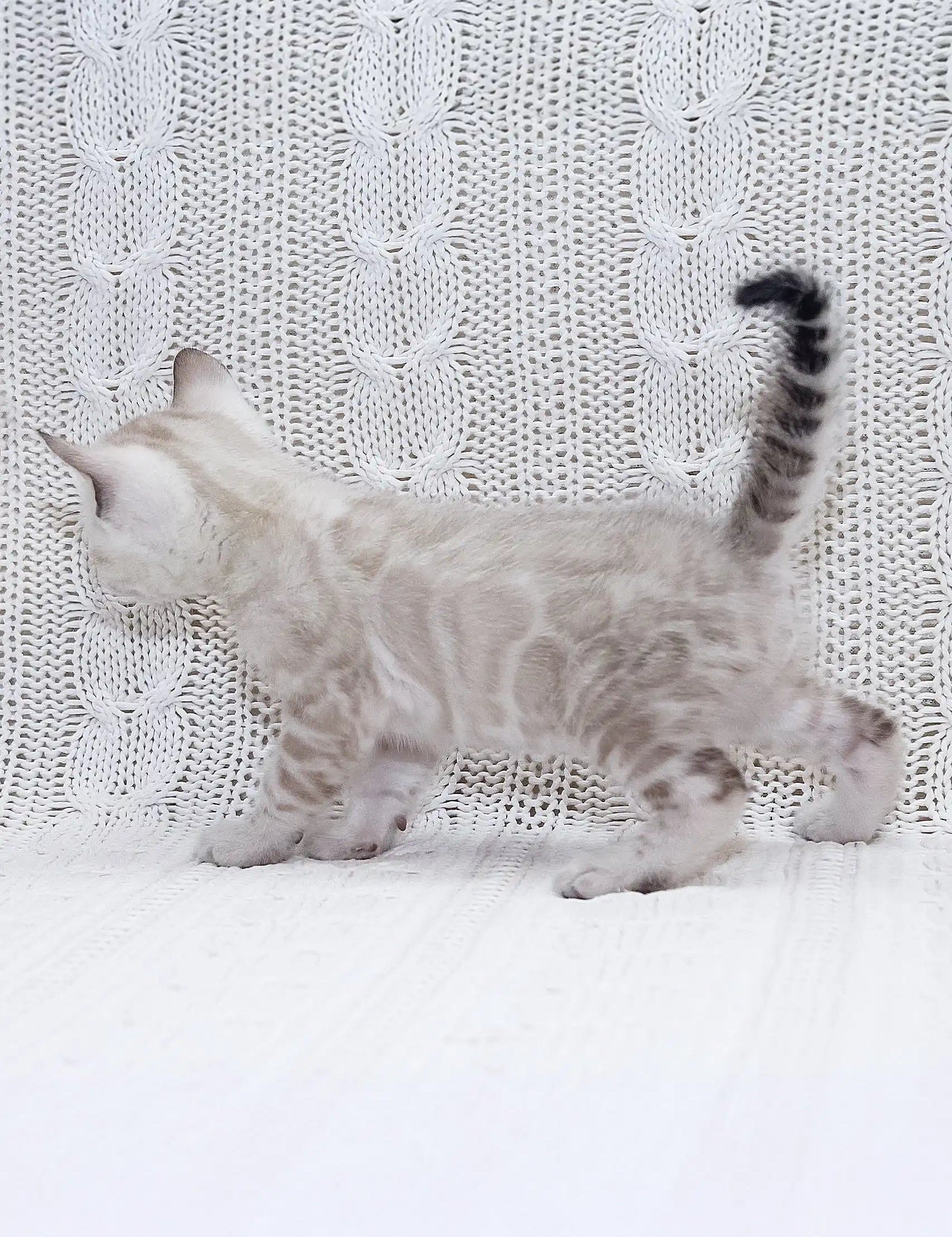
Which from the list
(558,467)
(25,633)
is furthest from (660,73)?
(25,633)

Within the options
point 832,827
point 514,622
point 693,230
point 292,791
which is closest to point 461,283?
point 693,230

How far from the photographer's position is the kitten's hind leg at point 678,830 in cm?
121

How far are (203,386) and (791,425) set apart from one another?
661 millimetres

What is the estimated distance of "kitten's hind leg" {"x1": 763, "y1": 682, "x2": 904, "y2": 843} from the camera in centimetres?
133

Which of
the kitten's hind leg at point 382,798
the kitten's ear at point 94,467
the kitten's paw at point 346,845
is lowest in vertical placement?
the kitten's paw at point 346,845

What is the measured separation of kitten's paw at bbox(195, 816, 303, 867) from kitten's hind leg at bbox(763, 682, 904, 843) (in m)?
0.51

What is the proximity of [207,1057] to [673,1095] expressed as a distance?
0.29 metres

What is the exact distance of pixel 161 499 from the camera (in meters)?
1.32

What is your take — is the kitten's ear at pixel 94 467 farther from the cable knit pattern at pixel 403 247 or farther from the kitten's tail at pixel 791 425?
the kitten's tail at pixel 791 425

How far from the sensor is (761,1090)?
2.48 ft

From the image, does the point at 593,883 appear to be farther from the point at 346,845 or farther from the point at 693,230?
the point at 693,230

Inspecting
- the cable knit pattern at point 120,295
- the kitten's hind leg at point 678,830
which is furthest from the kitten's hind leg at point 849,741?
the cable knit pattern at point 120,295

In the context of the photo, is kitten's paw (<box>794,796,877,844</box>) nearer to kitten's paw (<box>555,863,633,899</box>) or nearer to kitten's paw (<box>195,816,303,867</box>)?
kitten's paw (<box>555,863,633,899</box>)

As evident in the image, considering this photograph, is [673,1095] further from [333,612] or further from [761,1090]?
[333,612]
